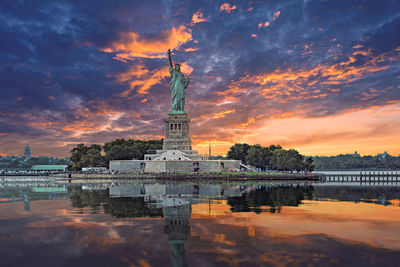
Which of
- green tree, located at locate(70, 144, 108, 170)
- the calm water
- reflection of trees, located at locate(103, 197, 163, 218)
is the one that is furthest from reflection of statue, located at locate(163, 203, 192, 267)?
green tree, located at locate(70, 144, 108, 170)

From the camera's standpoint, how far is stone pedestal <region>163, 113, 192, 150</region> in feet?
341

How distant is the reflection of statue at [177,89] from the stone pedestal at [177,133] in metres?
3.32

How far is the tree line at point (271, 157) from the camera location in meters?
114

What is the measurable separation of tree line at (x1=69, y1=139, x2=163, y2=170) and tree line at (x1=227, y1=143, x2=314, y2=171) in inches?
1357

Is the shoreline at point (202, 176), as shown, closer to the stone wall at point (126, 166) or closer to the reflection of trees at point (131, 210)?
the stone wall at point (126, 166)

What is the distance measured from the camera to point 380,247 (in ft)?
→ 53.9

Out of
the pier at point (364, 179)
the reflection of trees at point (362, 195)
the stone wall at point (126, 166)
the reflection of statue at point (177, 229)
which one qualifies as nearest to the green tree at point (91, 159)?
the stone wall at point (126, 166)

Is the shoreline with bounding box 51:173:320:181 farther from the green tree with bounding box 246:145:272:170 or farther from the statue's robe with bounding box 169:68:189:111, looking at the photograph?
the statue's robe with bounding box 169:68:189:111

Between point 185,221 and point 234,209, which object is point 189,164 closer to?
point 234,209

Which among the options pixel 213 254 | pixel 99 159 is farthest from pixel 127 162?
pixel 213 254

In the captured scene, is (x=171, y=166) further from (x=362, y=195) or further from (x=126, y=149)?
(x=362, y=195)

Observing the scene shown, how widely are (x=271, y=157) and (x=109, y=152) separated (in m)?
60.7

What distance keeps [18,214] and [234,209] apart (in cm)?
1855

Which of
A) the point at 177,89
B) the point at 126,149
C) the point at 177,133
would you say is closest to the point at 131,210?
the point at 177,133
